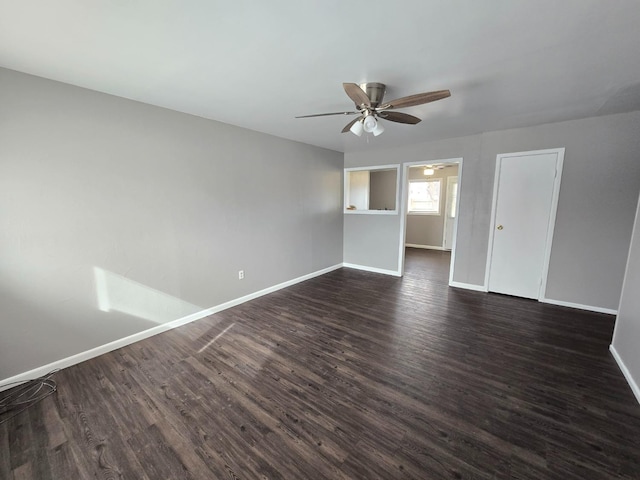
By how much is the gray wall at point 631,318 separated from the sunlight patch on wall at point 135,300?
13.8 ft

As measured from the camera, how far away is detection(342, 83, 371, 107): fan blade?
5.88 ft

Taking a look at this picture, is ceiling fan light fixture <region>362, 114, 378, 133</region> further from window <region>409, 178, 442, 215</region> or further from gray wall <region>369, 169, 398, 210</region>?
window <region>409, 178, 442, 215</region>

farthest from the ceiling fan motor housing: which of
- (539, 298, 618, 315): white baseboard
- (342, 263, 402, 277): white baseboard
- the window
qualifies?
the window

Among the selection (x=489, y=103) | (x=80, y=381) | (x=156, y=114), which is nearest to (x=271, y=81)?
(x=156, y=114)

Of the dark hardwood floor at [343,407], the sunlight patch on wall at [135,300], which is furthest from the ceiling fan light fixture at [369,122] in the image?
the sunlight patch on wall at [135,300]

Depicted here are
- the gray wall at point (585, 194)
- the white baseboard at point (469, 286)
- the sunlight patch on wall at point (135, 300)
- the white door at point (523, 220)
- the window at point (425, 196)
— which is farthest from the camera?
the window at point (425, 196)

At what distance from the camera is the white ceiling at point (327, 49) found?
1339mm

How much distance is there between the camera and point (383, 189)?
24.8 ft

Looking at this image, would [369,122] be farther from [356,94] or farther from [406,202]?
[406,202]

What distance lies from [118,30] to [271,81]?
100 cm

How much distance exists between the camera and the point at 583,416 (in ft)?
5.74

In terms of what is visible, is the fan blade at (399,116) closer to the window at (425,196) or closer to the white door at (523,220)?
the white door at (523,220)

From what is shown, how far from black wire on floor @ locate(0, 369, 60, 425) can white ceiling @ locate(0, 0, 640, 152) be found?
2.43m

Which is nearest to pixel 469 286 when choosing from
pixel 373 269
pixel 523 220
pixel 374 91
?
pixel 523 220
